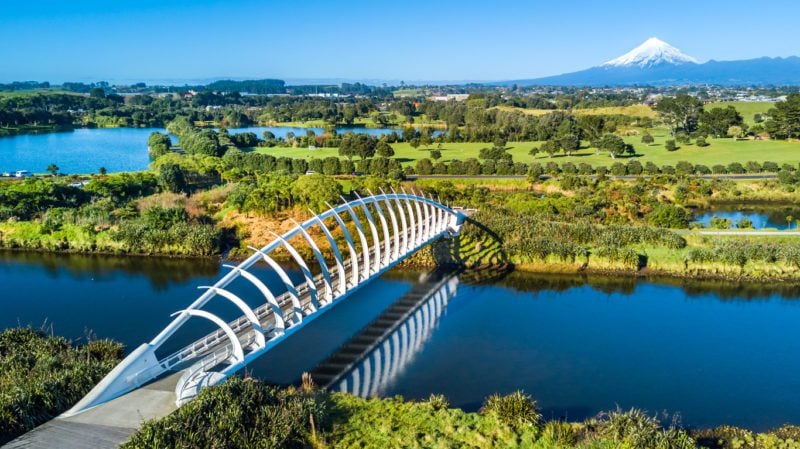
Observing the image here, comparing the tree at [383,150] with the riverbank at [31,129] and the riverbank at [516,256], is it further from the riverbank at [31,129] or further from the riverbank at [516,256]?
the riverbank at [31,129]

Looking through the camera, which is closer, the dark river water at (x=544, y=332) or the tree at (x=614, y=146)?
the dark river water at (x=544, y=332)

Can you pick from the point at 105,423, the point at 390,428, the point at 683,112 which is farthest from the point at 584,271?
the point at 683,112

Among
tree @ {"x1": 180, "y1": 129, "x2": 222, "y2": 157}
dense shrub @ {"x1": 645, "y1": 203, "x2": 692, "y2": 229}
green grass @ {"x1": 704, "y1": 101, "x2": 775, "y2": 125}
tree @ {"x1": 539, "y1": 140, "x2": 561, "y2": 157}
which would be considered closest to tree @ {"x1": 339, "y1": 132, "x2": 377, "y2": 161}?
tree @ {"x1": 180, "y1": 129, "x2": 222, "y2": 157}

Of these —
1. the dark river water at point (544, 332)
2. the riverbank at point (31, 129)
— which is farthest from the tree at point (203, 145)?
the riverbank at point (31, 129)

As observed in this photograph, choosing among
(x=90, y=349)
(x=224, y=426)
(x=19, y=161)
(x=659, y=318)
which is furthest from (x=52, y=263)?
(x=19, y=161)

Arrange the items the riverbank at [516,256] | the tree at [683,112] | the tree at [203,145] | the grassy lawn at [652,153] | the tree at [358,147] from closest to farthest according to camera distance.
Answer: the riverbank at [516,256], the tree at [358,147], the grassy lawn at [652,153], the tree at [203,145], the tree at [683,112]

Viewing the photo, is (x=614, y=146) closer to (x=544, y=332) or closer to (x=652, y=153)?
(x=652, y=153)
